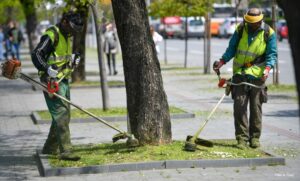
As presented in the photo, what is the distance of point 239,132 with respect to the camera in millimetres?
9680

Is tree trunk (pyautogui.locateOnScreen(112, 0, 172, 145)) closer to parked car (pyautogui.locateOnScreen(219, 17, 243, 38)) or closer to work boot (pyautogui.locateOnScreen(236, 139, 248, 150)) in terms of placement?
work boot (pyautogui.locateOnScreen(236, 139, 248, 150))

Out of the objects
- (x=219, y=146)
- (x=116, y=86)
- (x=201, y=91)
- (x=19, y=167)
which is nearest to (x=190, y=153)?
(x=219, y=146)

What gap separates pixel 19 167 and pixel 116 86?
1103 cm

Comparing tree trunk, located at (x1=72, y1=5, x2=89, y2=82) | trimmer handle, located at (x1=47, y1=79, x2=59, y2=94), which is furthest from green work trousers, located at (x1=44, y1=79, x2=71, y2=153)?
tree trunk, located at (x1=72, y1=5, x2=89, y2=82)

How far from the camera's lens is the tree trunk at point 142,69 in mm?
9141

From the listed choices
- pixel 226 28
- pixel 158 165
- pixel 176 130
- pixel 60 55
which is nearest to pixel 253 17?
pixel 158 165

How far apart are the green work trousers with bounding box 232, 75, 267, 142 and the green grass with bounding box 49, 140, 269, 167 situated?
298 mm

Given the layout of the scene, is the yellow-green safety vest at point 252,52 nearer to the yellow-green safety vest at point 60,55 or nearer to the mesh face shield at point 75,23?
the mesh face shield at point 75,23

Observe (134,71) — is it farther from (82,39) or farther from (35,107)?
(82,39)

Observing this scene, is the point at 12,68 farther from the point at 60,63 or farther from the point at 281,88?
the point at 281,88

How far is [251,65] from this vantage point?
959cm

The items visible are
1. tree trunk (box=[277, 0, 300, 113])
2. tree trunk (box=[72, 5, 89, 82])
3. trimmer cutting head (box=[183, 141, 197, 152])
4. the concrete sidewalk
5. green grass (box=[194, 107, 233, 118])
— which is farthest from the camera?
tree trunk (box=[72, 5, 89, 82])

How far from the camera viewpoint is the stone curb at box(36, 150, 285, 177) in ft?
27.7

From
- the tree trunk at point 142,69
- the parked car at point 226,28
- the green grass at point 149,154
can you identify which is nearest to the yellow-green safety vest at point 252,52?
the green grass at point 149,154
